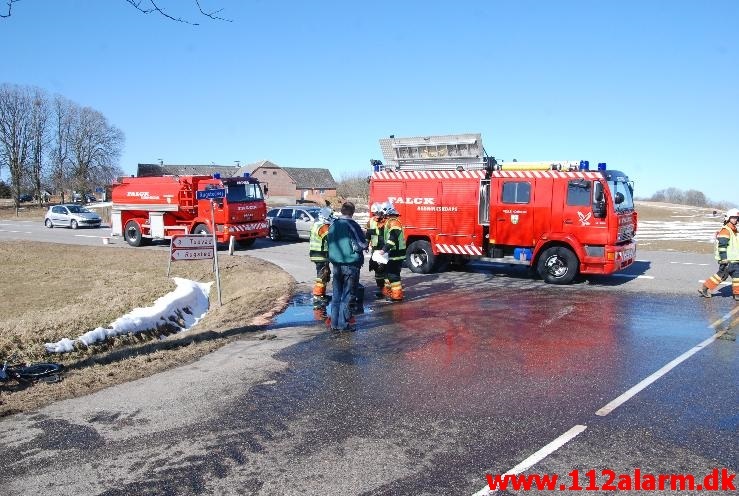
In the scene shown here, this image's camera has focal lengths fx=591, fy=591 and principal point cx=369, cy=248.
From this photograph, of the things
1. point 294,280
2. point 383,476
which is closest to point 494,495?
point 383,476

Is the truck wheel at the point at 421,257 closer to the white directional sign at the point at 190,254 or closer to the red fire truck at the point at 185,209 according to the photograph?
the white directional sign at the point at 190,254

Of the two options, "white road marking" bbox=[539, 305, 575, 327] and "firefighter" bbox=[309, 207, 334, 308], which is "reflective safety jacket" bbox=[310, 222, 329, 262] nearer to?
"firefighter" bbox=[309, 207, 334, 308]

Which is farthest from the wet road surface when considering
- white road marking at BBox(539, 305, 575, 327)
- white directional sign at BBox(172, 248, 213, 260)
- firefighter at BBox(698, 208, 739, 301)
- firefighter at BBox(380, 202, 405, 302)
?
white directional sign at BBox(172, 248, 213, 260)

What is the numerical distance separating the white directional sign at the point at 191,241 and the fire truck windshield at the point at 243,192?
9.40 metres

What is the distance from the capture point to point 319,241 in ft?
32.1

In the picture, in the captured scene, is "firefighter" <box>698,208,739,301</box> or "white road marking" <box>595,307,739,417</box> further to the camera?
"firefighter" <box>698,208,739,301</box>

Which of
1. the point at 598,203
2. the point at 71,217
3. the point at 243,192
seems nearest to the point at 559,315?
the point at 598,203

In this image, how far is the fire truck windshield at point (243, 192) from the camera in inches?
836

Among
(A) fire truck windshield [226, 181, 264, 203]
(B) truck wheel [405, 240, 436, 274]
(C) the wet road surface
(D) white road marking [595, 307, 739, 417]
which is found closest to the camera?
(C) the wet road surface

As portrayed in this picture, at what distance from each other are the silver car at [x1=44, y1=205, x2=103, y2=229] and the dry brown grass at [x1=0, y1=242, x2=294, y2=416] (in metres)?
12.4

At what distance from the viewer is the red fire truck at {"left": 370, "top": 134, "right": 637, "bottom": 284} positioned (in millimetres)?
12312

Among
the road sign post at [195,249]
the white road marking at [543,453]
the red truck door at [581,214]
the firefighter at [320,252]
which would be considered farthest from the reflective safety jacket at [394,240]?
the white road marking at [543,453]

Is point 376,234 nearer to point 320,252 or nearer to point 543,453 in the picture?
point 320,252

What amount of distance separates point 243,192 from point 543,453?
18827 millimetres
